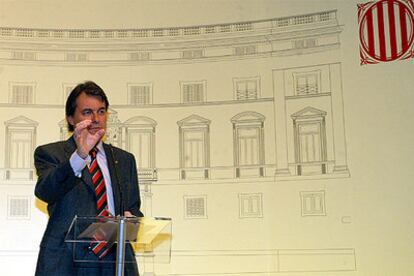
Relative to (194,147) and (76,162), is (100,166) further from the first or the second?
(194,147)

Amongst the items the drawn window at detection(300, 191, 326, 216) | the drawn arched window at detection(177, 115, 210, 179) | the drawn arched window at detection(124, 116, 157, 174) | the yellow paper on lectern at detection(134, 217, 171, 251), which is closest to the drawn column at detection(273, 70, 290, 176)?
the drawn window at detection(300, 191, 326, 216)

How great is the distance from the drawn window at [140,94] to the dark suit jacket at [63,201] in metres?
2.37

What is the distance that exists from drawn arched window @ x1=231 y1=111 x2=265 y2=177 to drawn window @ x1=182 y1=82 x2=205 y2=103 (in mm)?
368

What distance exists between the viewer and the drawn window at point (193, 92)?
219 inches

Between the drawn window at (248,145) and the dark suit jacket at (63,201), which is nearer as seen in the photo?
the dark suit jacket at (63,201)

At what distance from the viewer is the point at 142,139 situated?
18.1 feet

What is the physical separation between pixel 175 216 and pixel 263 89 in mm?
1365

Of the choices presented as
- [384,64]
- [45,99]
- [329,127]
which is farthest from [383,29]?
[45,99]

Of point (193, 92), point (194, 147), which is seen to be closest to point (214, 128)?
point (194, 147)

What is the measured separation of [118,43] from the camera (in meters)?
5.64

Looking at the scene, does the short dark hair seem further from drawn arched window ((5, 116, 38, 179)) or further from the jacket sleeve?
drawn arched window ((5, 116, 38, 179))

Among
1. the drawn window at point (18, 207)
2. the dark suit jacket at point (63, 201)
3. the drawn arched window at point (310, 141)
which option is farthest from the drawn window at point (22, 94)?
the dark suit jacket at point (63, 201)

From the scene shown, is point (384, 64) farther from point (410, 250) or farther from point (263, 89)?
point (410, 250)

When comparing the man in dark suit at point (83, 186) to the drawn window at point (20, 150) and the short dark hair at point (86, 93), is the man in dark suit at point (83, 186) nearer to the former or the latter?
the short dark hair at point (86, 93)
